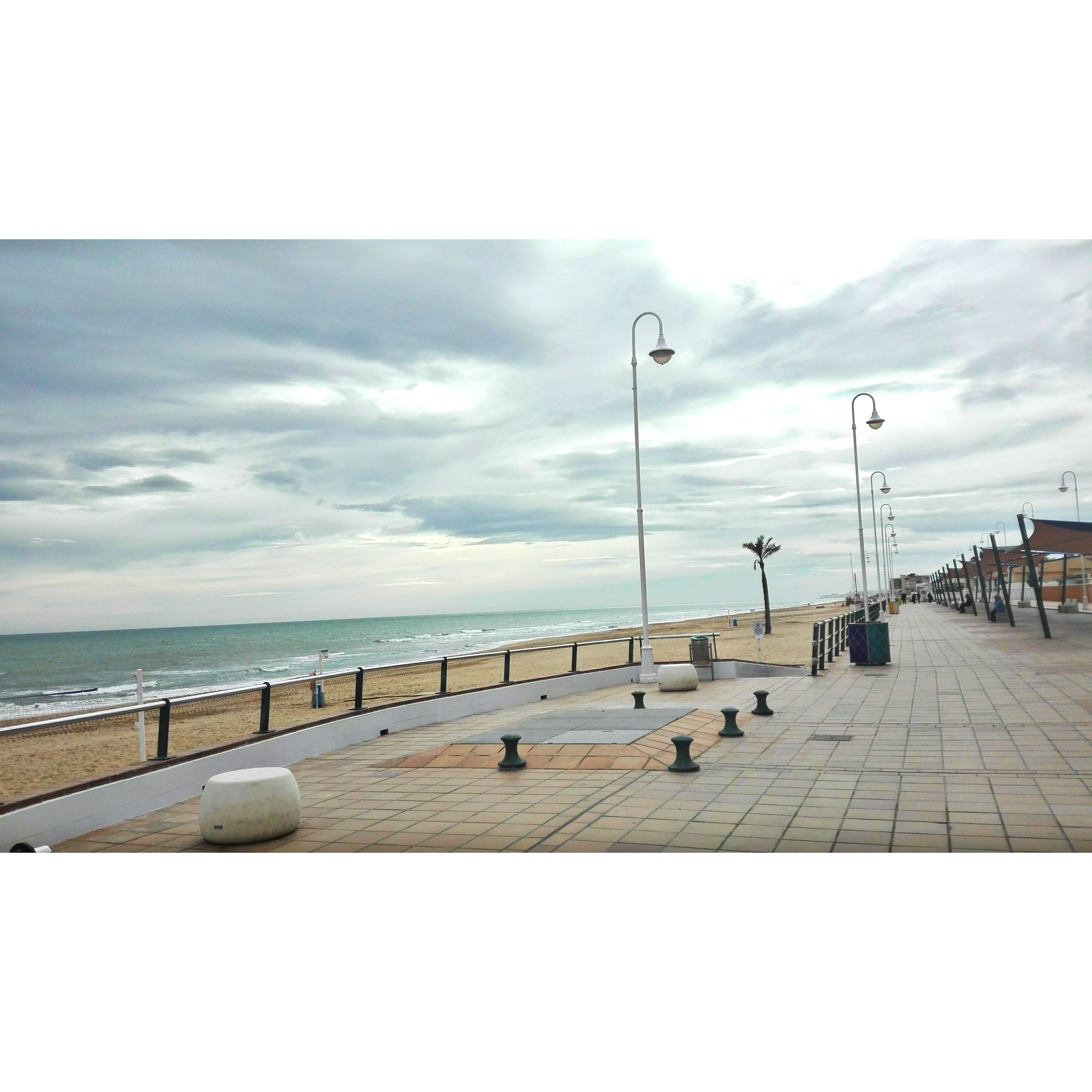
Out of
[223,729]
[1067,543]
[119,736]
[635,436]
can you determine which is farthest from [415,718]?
[1067,543]

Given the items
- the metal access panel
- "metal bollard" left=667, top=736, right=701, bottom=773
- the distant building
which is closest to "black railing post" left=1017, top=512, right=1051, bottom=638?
the metal access panel

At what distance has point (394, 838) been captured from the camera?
20.4 feet

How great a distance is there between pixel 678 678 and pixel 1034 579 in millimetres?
18327

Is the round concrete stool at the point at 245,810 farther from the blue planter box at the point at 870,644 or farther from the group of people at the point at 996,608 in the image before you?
the group of people at the point at 996,608

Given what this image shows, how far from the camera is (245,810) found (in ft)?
20.6

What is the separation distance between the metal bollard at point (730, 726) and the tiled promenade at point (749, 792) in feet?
0.53

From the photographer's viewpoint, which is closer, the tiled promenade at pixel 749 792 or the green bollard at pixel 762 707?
the tiled promenade at pixel 749 792

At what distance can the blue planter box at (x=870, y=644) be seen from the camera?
18.9 meters

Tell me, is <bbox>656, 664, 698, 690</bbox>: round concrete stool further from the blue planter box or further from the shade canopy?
the shade canopy

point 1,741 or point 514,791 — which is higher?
point 514,791

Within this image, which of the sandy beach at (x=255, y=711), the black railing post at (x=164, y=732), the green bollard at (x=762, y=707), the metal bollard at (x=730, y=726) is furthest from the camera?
the sandy beach at (x=255, y=711)

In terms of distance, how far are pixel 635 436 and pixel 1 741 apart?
23418 mm

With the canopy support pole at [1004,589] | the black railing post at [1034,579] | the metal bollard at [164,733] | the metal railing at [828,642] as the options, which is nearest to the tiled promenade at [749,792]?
the metal bollard at [164,733]
